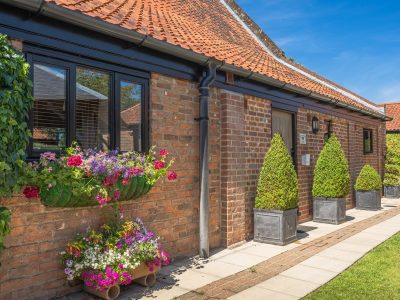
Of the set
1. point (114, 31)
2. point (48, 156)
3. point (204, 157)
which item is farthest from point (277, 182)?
point (48, 156)

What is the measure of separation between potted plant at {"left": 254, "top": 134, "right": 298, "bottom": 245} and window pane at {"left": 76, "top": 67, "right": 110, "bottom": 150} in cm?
320

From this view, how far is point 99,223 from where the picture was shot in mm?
4574

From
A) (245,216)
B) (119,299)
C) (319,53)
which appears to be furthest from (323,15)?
→ (119,299)

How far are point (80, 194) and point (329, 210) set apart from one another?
648 cm

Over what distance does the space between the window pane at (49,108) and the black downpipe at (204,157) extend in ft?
7.41

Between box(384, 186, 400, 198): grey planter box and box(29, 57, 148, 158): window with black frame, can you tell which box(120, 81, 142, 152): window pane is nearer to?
box(29, 57, 148, 158): window with black frame

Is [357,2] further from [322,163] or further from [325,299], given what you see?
[325,299]

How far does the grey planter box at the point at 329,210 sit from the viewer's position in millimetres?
8578

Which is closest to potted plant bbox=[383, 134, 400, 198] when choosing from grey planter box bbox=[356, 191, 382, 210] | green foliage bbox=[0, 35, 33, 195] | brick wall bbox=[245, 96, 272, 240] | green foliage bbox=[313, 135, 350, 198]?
grey planter box bbox=[356, 191, 382, 210]

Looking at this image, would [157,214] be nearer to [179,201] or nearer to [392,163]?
[179,201]

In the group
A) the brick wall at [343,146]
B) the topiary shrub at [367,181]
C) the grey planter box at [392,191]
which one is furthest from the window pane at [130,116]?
the grey planter box at [392,191]

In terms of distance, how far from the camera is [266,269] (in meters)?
5.19

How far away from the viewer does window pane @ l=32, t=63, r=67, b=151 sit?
13.2ft

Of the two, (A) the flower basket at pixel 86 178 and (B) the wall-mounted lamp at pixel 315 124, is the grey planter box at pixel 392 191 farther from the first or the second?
(A) the flower basket at pixel 86 178
